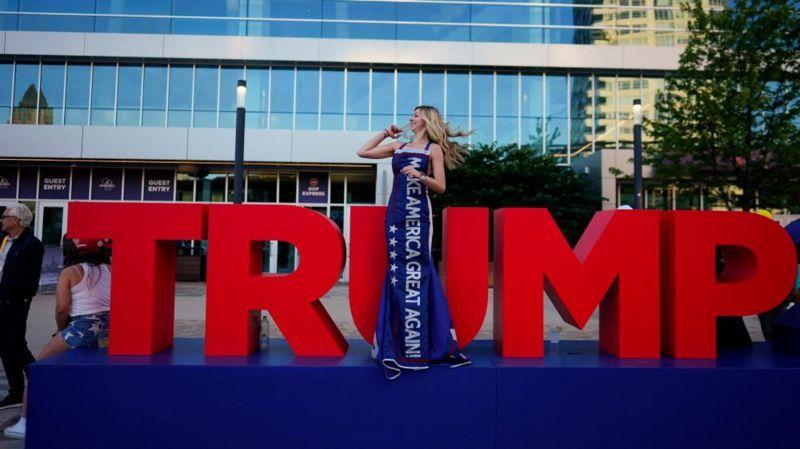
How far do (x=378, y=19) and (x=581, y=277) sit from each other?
17016mm

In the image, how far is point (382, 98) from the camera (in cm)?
1814

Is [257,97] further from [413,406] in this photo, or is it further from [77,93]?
[413,406]

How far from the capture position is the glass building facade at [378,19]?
17750 millimetres

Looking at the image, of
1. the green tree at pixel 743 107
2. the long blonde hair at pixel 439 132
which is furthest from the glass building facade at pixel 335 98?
the long blonde hair at pixel 439 132

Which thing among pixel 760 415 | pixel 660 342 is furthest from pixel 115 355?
pixel 760 415

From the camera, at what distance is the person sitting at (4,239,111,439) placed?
11.8 feet

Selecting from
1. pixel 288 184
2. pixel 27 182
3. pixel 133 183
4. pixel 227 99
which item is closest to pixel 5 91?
pixel 27 182

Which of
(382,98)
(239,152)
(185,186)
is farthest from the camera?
(382,98)

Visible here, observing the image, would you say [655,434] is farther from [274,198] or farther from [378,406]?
Result: [274,198]

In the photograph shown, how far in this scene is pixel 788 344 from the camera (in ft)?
12.1

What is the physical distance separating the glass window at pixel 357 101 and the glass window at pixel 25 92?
10951mm

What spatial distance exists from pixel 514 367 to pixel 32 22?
21529mm

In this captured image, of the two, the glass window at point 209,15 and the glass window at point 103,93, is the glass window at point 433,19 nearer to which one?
the glass window at point 209,15

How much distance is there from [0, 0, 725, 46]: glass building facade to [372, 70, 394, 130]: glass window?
56.7 inches
